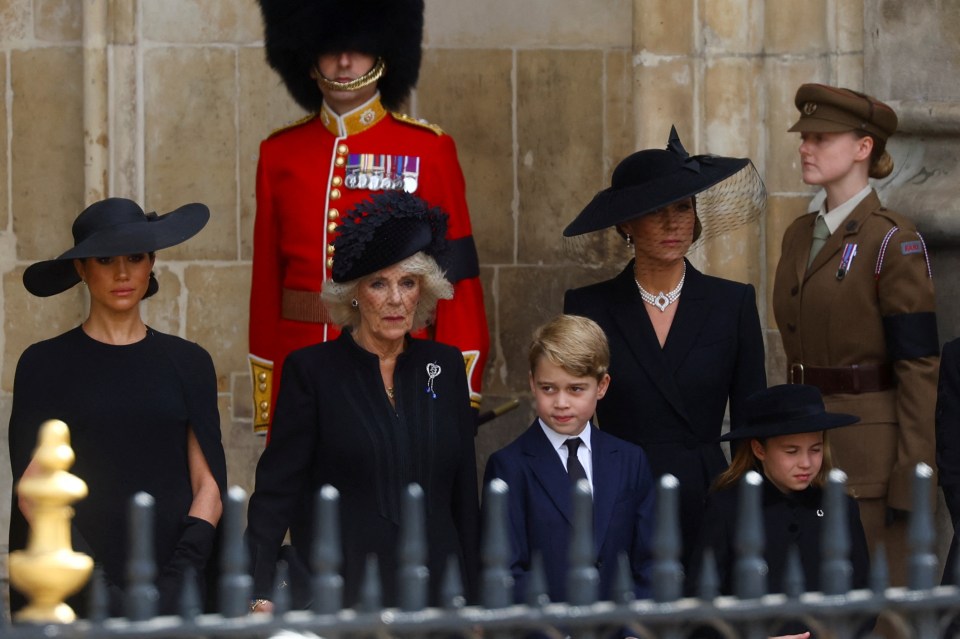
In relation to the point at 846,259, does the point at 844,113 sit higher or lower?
higher

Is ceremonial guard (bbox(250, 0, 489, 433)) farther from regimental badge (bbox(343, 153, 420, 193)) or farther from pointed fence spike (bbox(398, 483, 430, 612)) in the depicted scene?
pointed fence spike (bbox(398, 483, 430, 612))

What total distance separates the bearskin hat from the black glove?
5.75ft

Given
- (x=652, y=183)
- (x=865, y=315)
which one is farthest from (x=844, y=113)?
(x=652, y=183)

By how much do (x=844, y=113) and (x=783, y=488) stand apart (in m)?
1.29

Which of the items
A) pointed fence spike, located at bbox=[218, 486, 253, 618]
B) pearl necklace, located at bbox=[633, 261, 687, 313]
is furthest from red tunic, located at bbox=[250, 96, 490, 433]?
pointed fence spike, located at bbox=[218, 486, 253, 618]

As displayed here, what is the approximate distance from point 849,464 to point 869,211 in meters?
0.68

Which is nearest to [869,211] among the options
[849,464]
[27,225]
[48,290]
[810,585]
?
[849,464]

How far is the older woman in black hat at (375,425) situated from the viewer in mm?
4461

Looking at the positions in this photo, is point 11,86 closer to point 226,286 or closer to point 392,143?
point 226,286

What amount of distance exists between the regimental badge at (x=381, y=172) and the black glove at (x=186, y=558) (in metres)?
1.49

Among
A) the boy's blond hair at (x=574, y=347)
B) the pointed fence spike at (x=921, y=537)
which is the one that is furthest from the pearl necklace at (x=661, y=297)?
the pointed fence spike at (x=921, y=537)

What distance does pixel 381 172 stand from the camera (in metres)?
5.77

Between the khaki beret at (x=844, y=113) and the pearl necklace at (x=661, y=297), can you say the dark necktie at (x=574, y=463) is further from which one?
the khaki beret at (x=844, y=113)

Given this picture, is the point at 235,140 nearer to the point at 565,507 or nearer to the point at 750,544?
the point at 565,507
